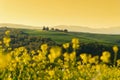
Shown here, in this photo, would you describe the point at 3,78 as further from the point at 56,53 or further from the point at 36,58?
the point at 36,58

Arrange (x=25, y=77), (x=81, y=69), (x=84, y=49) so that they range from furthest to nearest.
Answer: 1. (x=84, y=49)
2. (x=81, y=69)
3. (x=25, y=77)

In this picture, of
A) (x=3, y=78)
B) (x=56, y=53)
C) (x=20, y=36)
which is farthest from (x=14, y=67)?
(x=20, y=36)

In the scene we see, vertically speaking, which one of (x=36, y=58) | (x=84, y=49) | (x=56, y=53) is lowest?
(x=84, y=49)

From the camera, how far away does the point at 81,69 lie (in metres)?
14.4

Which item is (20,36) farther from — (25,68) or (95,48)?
(25,68)

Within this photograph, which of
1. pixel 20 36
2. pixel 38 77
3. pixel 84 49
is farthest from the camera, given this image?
pixel 20 36

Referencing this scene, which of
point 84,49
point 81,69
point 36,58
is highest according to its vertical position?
point 36,58

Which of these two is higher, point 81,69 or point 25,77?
point 25,77

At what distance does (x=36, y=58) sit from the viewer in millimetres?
10523

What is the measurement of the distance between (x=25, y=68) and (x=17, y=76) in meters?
1.05

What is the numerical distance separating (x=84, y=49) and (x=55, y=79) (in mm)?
134138

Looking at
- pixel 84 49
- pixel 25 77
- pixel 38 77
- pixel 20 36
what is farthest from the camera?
pixel 20 36

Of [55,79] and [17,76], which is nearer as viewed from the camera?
[17,76]

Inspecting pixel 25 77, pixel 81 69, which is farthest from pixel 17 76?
pixel 81 69
